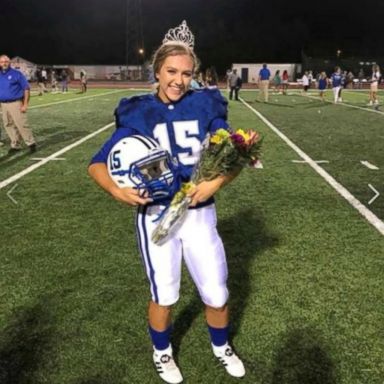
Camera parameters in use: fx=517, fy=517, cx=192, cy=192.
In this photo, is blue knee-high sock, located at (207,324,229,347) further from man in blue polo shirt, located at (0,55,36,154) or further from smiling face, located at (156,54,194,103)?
man in blue polo shirt, located at (0,55,36,154)

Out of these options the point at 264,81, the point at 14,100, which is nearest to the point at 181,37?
the point at 14,100

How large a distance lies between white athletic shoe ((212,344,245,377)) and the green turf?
5cm

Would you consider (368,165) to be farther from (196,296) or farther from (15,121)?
(15,121)

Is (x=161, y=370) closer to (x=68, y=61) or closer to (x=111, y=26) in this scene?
(x=68, y=61)

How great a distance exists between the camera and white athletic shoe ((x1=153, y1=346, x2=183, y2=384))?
3.09 metres

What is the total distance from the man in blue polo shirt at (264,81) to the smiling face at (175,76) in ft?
78.3

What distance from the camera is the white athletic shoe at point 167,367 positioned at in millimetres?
3092

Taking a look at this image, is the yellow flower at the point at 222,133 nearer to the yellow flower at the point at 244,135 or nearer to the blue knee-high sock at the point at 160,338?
the yellow flower at the point at 244,135

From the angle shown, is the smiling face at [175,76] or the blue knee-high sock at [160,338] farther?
the blue knee-high sock at [160,338]

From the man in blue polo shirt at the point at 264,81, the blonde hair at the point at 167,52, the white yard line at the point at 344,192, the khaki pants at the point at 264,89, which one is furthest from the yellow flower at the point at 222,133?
the khaki pants at the point at 264,89

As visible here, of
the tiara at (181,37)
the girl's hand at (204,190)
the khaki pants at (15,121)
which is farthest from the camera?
the khaki pants at (15,121)

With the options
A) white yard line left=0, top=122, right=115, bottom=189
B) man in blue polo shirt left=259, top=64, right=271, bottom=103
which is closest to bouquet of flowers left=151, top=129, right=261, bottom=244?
white yard line left=0, top=122, right=115, bottom=189

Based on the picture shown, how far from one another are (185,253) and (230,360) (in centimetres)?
80

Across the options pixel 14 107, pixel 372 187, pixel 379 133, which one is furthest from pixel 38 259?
pixel 379 133
